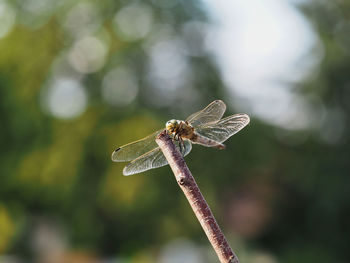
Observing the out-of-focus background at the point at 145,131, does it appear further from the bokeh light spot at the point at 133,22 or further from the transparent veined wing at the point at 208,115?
the transparent veined wing at the point at 208,115

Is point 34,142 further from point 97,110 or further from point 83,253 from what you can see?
point 83,253

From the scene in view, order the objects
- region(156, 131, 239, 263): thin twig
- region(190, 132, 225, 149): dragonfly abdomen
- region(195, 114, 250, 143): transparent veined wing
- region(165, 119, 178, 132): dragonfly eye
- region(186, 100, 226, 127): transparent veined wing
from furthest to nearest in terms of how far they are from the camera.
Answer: region(186, 100, 226, 127): transparent veined wing
region(195, 114, 250, 143): transparent veined wing
region(190, 132, 225, 149): dragonfly abdomen
region(165, 119, 178, 132): dragonfly eye
region(156, 131, 239, 263): thin twig

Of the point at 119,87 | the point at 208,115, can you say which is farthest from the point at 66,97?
the point at 208,115

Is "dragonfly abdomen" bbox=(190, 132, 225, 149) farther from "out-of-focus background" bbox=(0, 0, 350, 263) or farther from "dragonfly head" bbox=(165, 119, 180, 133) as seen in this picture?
"out-of-focus background" bbox=(0, 0, 350, 263)

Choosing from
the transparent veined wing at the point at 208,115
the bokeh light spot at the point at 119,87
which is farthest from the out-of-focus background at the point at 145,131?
the transparent veined wing at the point at 208,115

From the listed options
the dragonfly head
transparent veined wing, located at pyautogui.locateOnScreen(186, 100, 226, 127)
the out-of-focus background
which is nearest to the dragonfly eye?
the dragonfly head

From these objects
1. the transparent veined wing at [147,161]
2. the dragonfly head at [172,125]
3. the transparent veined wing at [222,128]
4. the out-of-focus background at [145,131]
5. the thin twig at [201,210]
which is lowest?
the out-of-focus background at [145,131]
